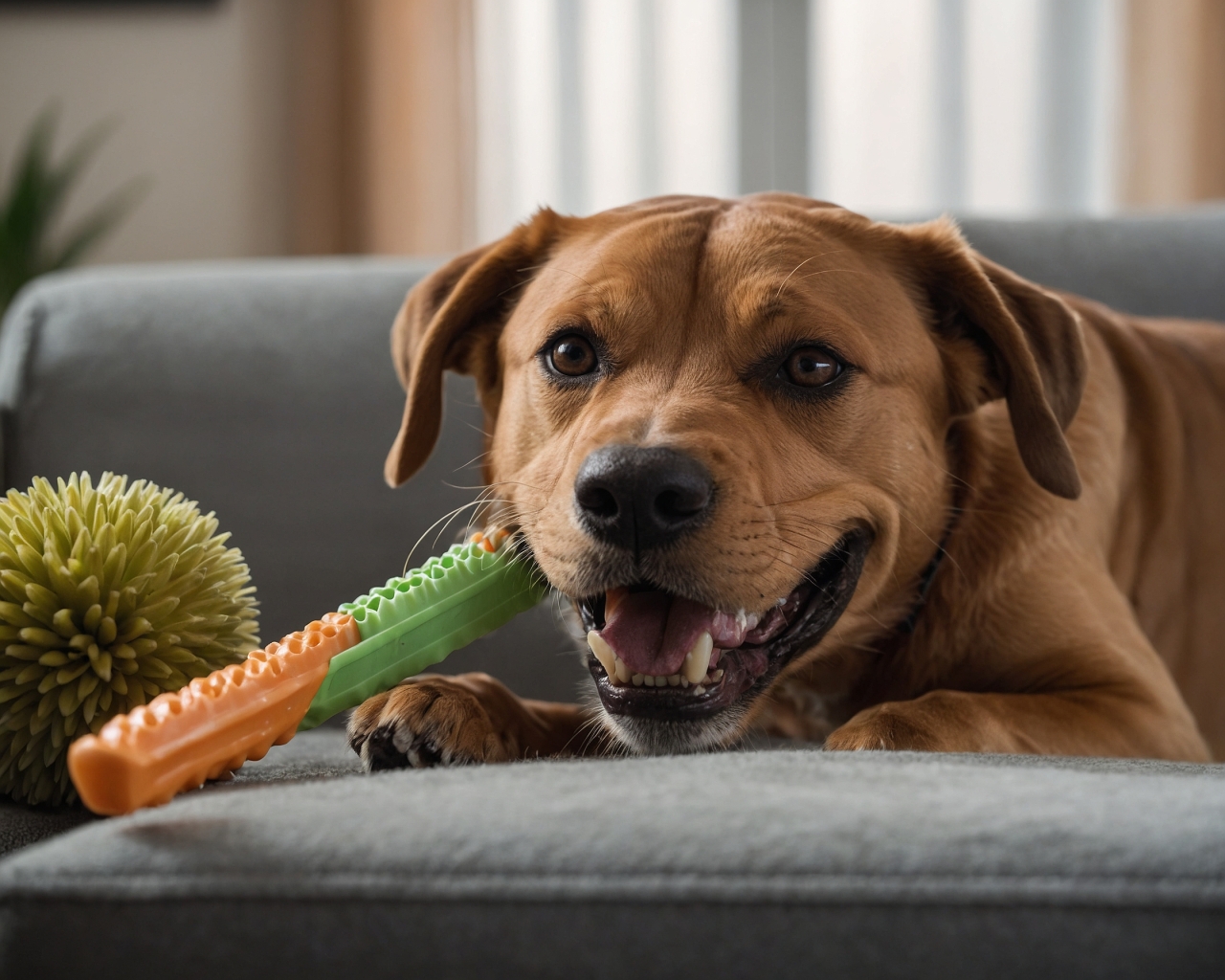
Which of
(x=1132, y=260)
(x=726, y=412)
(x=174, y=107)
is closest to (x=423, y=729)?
(x=726, y=412)

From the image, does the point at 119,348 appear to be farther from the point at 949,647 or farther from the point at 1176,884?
the point at 1176,884

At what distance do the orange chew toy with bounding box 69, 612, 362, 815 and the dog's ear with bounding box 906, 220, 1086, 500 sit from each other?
0.88 metres

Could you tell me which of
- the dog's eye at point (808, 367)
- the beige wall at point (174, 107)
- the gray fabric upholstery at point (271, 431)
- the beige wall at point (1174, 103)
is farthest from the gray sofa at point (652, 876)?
the beige wall at point (174, 107)

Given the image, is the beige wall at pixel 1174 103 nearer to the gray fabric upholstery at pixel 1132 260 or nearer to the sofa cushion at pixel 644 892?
the gray fabric upholstery at pixel 1132 260

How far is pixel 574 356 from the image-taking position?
5.02 ft

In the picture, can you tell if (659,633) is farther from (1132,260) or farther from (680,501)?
(1132,260)

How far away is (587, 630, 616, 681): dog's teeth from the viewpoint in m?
1.30

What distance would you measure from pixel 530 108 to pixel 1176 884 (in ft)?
13.8

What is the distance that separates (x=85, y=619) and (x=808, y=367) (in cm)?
86

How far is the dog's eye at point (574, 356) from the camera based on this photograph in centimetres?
152

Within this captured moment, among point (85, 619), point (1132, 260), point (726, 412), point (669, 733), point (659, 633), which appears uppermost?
point (1132, 260)

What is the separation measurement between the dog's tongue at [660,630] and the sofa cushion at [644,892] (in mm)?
452

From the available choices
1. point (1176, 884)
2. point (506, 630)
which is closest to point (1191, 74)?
point (506, 630)

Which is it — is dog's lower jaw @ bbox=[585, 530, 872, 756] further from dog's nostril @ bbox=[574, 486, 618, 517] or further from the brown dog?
dog's nostril @ bbox=[574, 486, 618, 517]
